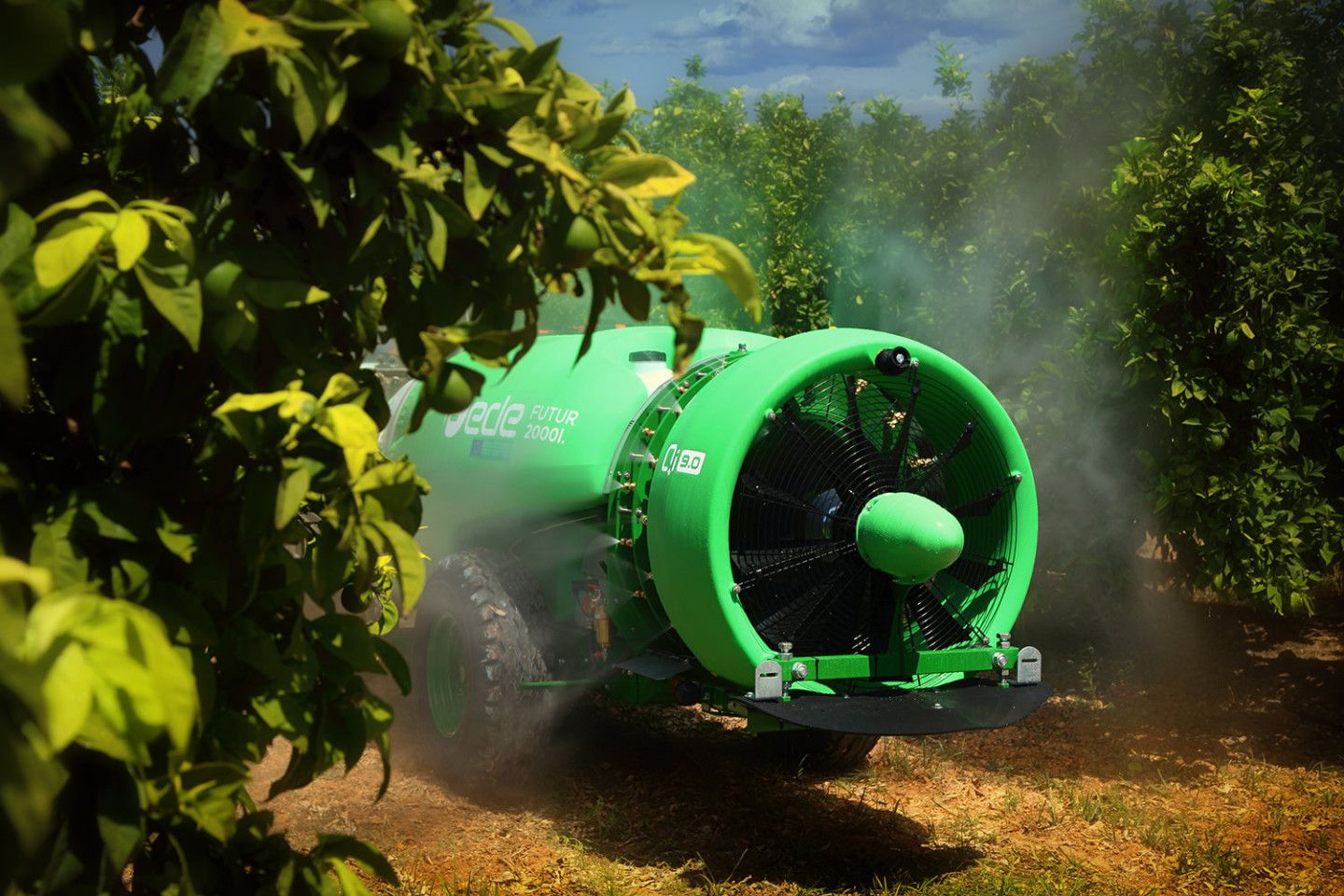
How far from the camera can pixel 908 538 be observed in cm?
409

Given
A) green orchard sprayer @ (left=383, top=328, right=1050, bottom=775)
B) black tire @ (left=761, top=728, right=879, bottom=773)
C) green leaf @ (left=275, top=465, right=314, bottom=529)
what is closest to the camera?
green leaf @ (left=275, top=465, right=314, bottom=529)

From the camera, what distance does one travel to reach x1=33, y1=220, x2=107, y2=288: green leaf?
53.8 inches

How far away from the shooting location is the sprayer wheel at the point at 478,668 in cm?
511

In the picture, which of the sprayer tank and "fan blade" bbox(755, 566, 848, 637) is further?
the sprayer tank

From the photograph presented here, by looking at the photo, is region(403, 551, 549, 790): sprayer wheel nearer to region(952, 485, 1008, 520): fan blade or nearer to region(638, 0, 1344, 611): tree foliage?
region(952, 485, 1008, 520): fan blade

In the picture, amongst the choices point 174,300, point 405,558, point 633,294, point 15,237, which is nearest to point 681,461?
point 633,294

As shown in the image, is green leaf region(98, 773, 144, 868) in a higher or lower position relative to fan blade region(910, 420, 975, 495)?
lower

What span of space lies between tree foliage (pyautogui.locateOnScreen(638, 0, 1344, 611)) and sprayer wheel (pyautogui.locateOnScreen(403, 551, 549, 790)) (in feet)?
9.41

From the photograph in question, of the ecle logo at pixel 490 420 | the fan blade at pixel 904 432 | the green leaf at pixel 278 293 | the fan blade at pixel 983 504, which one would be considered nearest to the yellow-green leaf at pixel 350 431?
the green leaf at pixel 278 293

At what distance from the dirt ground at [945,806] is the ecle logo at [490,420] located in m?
1.50

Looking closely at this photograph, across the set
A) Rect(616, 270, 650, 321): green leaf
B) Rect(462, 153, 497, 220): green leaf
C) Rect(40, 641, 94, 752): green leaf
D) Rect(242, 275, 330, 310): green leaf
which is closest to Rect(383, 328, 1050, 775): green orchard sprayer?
Rect(616, 270, 650, 321): green leaf

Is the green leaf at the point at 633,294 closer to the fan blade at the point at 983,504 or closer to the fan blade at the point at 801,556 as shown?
the fan blade at the point at 801,556

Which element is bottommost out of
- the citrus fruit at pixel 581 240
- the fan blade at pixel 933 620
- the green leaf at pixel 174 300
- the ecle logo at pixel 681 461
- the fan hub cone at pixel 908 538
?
the fan blade at pixel 933 620

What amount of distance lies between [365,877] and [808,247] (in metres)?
5.75
